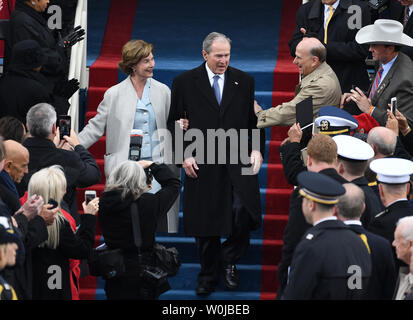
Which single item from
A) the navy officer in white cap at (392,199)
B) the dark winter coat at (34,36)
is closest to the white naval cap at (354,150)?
the navy officer in white cap at (392,199)

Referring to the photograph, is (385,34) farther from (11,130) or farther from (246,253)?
(11,130)

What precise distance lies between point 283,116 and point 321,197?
2.62m

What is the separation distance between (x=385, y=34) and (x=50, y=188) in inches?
140

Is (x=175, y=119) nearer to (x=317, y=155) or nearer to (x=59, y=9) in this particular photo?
(x=317, y=155)

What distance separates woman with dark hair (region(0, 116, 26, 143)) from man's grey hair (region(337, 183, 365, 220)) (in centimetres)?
262

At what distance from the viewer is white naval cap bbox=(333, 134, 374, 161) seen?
6367mm

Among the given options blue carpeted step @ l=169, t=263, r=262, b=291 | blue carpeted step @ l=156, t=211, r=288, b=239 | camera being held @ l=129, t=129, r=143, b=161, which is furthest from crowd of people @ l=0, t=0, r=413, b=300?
blue carpeted step @ l=156, t=211, r=288, b=239

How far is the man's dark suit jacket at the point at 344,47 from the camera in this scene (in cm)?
862

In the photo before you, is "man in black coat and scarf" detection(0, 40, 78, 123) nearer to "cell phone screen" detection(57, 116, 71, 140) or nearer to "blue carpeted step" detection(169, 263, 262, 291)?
"cell phone screen" detection(57, 116, 71, 140)

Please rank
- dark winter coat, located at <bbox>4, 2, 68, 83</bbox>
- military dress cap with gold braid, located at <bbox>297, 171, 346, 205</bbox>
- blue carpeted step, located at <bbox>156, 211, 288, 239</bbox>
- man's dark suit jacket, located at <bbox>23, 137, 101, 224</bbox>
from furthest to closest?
blue carpeted step, located at <bbox>156, 211, 288, 239</bbox>, dark winter coat, located at <bbox>4, 2, 68, 83</bbox>, man's dark suit jacket, located at <bbox>23, 137, 101, 224</bbox>, military dress cap with gold braid, located at <bbox>297, 171, 346, 205</bbox>

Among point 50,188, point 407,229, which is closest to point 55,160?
point 50,188

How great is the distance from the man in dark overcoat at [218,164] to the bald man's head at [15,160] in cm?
193

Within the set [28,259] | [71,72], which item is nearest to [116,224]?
[28,259]

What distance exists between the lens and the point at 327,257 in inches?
204
